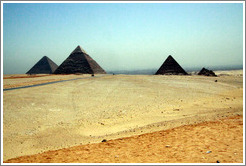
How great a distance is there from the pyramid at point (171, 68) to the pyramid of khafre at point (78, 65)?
76.5ft

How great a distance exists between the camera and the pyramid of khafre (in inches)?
2351

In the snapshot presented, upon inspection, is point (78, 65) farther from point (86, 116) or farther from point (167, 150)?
point (167, 150)

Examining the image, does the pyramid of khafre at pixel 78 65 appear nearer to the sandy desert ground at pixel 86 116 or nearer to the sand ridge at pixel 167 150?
the sandy desert ground at pixel 86 116

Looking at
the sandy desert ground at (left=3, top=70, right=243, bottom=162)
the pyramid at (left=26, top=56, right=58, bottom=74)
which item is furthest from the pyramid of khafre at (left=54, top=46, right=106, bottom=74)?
the sandy desert ground at (left=3, top=70, right=243, bottom=162)

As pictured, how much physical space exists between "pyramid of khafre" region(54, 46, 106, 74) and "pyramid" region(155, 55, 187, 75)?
2331 centimetres

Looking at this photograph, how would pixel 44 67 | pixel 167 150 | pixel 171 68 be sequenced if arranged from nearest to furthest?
pixel 167 150, pixel 171 68, pixel 44 67

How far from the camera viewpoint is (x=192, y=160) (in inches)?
193

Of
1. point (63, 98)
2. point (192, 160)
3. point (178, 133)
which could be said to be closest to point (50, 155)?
point (192, 160)

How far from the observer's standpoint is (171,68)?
44.3 m

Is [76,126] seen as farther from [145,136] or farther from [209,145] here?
[209,145]

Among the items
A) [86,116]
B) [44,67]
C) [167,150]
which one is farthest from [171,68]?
[44,67]

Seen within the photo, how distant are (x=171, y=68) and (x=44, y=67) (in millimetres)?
49812

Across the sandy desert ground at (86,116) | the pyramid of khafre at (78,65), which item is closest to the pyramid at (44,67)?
the pyramid of khafre at (78,65)

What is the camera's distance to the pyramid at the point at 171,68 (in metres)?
43.4
